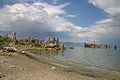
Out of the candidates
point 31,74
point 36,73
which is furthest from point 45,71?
point 31,74

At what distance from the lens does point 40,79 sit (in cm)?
2270

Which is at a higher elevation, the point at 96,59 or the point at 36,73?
the point at 36,73

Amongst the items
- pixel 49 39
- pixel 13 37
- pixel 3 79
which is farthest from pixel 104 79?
pixel 49 39

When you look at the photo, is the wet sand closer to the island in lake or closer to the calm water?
the island in lake

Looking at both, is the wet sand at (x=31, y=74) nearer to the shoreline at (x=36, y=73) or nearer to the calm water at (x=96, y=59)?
the shoreline at (x=36, y=73)

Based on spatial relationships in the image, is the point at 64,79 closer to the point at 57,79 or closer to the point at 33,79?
the point at 57,79

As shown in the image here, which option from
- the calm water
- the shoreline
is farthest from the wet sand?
the calm water

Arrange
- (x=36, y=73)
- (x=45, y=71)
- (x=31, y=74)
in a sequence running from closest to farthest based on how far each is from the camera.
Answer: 1. (x=31, y=74)
2. (x=36, y=73)
3. (x=45, y=71)

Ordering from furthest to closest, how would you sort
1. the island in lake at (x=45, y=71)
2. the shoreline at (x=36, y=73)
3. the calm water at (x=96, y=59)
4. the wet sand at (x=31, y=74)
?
the calm water at (x=96, y=59) < the island in lake at (x=45, y=71) < the shoreline at (x=36, y=73) < the wet sand at (x=31, y=74)

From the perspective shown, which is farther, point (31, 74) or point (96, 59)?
point (96, 59)

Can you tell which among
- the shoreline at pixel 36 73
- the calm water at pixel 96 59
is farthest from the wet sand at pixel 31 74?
the calm water at pixel 96 59

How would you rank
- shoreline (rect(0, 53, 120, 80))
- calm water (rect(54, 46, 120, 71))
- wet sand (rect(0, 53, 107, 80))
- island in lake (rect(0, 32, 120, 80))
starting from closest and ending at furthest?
1. wet sand (rect(0, 53, 107, 80))
2. shoreline (rect(0, 53, 120, 80))
3. island in lake (rect(0, 32, 120, 80))
4. calm water (rect(54, 46, 120, 71))

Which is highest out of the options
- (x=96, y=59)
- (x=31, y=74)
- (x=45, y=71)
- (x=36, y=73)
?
(x=31, y=74)

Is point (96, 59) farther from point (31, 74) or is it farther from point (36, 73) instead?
point (31, 74)
